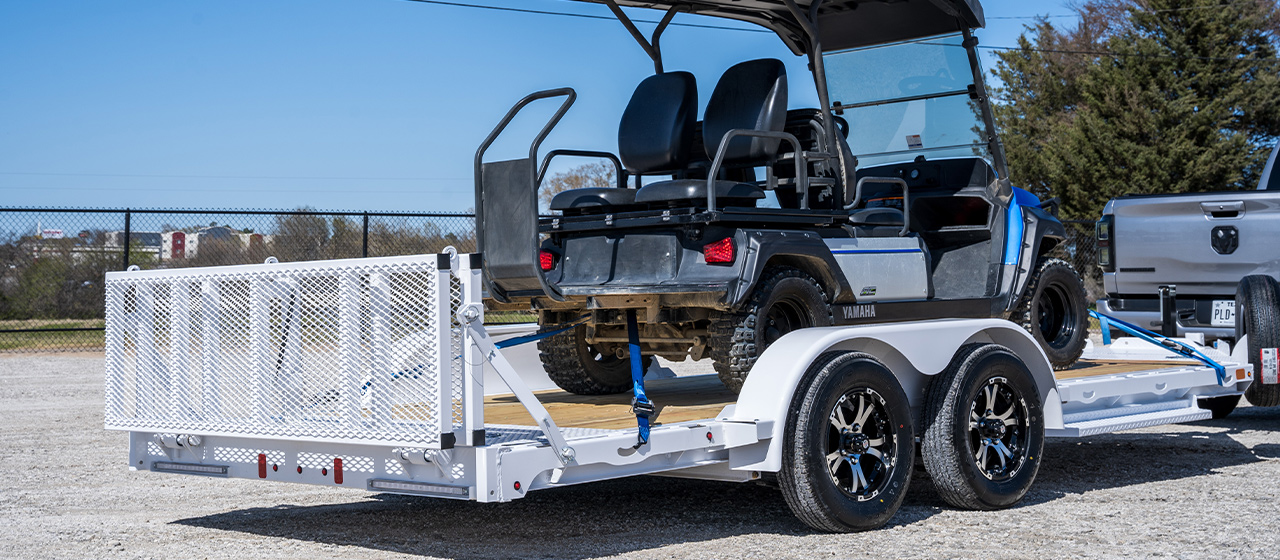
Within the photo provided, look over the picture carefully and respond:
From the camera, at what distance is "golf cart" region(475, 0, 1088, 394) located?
5.80 m

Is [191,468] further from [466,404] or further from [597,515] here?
[597,515]

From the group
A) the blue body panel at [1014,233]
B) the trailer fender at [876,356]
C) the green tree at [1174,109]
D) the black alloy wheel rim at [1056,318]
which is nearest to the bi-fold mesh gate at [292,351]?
the trailer fender at [876,356]

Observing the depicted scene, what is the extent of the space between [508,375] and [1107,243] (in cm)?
608

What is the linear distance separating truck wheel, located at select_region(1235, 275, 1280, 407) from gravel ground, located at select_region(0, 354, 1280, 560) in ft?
1.48

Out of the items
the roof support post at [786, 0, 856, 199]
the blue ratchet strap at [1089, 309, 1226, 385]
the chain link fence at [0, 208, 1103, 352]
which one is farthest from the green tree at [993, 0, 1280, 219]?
the roof support post at [786, 0, 856, 199]

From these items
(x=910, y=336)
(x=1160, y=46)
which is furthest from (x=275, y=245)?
(x=1160, y=46)

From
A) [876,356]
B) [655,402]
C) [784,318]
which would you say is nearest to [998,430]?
[876,356]

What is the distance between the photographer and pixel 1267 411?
10242 mm

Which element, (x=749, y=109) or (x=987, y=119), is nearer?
(x=749, y=109)

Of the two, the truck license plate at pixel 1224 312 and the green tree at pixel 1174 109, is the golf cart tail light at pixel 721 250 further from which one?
the green tree at pixel 1174 109

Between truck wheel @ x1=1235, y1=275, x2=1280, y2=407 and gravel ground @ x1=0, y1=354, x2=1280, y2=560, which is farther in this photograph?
truck wheel @ x1=1235, y1=275, x2=1280, y2=407

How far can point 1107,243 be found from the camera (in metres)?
8.77

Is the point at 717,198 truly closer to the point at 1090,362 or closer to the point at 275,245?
the point at 1090,362

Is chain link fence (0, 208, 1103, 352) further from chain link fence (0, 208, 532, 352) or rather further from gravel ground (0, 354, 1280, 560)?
gravel ground (0, 354, 1280, 560)
